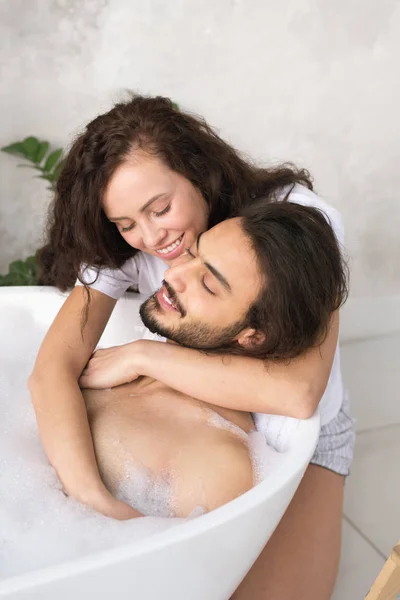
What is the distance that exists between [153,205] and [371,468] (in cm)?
125

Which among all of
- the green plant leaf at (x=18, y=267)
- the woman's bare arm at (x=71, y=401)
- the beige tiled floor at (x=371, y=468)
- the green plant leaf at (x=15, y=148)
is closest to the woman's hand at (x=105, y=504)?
the woman's bare arm at (x=71, y=401)

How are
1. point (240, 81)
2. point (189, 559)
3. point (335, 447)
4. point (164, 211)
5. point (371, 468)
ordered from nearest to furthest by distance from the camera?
point (189, 559)
point (164, 211)
point (335, 447)
point (371, 468)
point (240, 81)

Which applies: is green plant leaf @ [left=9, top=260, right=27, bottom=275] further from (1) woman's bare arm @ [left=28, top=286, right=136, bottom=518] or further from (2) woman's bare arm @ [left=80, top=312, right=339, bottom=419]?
(2) woman's bare arm @ [left=80, top=312, right=339, bottom=419]

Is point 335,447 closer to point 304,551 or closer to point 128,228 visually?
point 304,551

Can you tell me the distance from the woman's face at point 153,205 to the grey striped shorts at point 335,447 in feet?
1.93

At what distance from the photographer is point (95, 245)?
154 cm

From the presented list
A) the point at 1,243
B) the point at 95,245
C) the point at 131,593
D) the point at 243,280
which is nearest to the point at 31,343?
the point at 95,245

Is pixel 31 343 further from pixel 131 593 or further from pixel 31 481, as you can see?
pixel 131 593

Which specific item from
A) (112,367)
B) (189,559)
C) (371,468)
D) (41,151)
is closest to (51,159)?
(41,151)

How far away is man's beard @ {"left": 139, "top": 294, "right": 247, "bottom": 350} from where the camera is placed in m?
1.30

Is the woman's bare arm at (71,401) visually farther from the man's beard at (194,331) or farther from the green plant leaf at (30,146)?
the green plant leaf at (30,146)

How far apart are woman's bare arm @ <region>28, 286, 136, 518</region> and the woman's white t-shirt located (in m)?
0.04

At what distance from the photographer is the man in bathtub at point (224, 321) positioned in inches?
49.0

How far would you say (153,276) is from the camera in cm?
174
